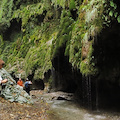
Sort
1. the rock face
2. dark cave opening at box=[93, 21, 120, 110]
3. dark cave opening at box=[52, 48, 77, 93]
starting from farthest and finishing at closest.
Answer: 1. dark cave opening at box=[52, 48, 77, 93]
2. the rock face
3. dark cave opening at box=[93, 21, 120, 110]

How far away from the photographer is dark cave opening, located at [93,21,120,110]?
26.5 ft

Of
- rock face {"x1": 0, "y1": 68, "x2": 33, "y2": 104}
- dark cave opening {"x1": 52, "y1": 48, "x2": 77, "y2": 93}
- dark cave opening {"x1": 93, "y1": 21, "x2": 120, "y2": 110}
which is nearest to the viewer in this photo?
dark cave opening {"x1": 93, "y1": 21, "x2": 120, "y2": 110}

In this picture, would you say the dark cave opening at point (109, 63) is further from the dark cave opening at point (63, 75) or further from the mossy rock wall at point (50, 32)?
the dark cave opening at point (63, 75)

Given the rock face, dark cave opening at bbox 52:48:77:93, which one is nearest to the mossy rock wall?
dark cave opening at bbox 52:48:77:93

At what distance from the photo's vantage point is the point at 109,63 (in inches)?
342

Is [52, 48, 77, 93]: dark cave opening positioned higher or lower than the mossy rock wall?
lower

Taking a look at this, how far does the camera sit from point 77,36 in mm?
9984

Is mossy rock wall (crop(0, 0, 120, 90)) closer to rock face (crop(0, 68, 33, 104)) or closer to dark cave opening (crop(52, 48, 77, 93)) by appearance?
dark cave opening (crop(52, 48, 77, 93))

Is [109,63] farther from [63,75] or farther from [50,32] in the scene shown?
[50,32]

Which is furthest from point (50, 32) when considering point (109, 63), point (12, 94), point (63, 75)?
point (12, 94)

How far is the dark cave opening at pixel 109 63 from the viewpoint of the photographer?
8.06 m

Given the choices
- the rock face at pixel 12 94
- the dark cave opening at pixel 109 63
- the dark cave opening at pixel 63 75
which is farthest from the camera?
the dark cave opening at pixel 63 75

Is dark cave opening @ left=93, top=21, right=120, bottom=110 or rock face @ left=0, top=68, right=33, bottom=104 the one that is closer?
dark cave opening @ left=93, top=21, right=120, bottom=110

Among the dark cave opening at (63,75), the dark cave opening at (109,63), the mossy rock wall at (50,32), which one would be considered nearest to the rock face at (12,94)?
the mossy rock wall at (50,32)
